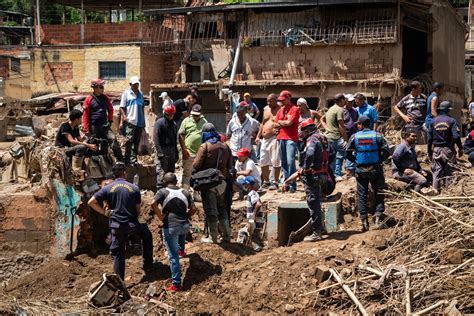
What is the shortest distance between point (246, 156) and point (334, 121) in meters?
2.03

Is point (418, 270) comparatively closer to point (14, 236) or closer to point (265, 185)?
point (265, 185)

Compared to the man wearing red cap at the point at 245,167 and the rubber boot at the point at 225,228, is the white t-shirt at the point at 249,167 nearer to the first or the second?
the man wearing red cap at the point at 245,167

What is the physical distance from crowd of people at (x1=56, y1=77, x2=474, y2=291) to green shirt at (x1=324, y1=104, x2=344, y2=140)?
2 centimetres

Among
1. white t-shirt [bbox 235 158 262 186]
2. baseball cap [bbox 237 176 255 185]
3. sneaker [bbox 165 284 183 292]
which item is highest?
white t-shirt [bbox 235 158 262 186]

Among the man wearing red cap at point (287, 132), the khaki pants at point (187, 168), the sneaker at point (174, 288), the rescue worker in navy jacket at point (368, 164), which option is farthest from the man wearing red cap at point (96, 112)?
the rescue worker in navy jacket at point (368, 164)

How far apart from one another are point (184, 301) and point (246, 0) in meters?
17.1

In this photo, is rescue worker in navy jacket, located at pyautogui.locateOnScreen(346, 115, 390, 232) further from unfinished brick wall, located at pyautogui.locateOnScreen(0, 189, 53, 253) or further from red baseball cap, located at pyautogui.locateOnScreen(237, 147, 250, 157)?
unfinished brick wall, located at pyautogui.locateOnScreen(0, 189, 53, 253)

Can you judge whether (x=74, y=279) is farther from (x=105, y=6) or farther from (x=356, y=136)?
(x=105, y=6)

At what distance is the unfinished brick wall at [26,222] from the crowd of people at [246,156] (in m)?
1.05

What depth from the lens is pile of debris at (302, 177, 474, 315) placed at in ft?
33.7

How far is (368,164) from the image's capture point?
40.7ft

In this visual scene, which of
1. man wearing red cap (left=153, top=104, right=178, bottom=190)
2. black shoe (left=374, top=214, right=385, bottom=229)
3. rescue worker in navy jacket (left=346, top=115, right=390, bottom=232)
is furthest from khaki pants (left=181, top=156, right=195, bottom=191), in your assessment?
black shoe (left=374, top=214, right=385, bottom=229)

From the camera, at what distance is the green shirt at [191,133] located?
1446 centimetres

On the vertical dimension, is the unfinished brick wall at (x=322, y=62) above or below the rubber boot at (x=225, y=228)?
above
